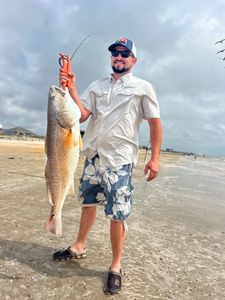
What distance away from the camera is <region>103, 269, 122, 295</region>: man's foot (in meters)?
3.83

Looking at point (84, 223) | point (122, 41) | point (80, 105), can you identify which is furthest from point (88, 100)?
point (84, 223)

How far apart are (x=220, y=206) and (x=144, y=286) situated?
6899 millimetres

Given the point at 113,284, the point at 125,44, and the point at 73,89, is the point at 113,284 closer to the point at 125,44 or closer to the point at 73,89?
the point at 73,89

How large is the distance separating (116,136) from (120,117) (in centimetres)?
23

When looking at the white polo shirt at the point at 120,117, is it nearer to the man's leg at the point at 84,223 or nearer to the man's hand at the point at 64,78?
the man's hand at the point at 64,78

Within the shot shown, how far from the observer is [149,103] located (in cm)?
416

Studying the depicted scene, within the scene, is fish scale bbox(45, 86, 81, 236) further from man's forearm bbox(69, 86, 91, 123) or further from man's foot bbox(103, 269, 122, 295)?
man's foot bbox(103, 269, 122, 295)

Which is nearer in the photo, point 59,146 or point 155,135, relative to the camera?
point 59,146

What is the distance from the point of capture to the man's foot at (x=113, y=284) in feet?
12.6

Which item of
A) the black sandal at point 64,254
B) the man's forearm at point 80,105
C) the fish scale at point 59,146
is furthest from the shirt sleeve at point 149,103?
the black sandal at point 64,254

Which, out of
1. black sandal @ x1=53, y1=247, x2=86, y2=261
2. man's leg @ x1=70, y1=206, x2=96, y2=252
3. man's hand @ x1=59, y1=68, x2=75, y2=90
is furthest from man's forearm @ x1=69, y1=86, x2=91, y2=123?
black sandal @ x1=53, y1=247, x2=86, y2=261

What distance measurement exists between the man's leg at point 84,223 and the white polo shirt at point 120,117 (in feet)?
2.29

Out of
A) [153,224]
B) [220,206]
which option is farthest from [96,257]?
[220,206]

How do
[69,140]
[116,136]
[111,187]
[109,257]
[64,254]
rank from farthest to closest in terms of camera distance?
[109,257]
[64,254]
[116,136]
[111,187]
[69,140]
